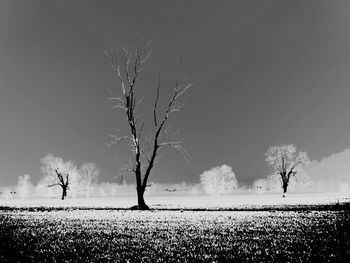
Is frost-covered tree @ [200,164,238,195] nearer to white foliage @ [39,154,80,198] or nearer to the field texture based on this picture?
white foliage @ [39,154,80,198]

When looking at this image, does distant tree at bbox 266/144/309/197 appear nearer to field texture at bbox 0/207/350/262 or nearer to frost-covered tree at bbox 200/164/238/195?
frost-covered tree at bbox 200/164/238/195

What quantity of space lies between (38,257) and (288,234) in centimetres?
1210

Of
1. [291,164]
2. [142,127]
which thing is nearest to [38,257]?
[142,127]

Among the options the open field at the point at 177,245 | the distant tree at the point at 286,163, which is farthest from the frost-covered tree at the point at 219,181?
the open field at the point at 177,245

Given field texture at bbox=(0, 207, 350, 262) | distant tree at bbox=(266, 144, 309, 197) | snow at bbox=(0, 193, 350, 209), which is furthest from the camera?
distant tree at bbox=(266, 144, 309, 197)

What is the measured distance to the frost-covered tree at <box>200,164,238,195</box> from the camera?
531 feet

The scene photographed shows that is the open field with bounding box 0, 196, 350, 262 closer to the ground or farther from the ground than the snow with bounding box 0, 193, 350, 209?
closer to the ground

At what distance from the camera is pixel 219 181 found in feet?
536

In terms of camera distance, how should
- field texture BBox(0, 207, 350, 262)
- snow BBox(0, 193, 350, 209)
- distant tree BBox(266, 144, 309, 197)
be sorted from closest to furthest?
1. field texture BBox(0, 207, 350, 262)
2. snow BBox(0, 193, 350, 209)
3. distant tree BBox(266, 144, 309, 197)

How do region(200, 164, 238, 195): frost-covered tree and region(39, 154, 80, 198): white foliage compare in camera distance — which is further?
region(200, 164, 238, 195): frost-covered tree

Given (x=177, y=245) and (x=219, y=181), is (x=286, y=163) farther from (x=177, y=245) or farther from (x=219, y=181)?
(x=177, y=245)

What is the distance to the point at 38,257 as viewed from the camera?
14812 mm

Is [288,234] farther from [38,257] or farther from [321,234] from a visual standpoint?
[38,257]

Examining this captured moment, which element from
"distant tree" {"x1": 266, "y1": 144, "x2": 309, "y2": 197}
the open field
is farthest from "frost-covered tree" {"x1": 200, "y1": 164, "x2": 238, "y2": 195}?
the open field
